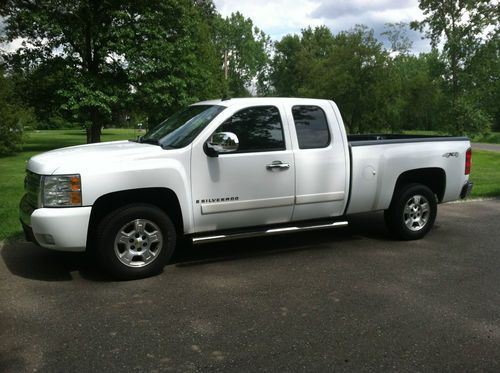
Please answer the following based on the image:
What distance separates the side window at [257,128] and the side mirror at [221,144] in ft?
0.83

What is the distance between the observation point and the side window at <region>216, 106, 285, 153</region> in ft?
17.9

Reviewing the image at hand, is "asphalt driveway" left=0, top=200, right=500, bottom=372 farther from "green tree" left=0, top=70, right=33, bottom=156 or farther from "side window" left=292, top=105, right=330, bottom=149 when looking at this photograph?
"green tree" left=0, top=70, right=33, bottom=156

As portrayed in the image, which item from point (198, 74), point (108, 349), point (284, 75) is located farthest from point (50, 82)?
point (284, 75)

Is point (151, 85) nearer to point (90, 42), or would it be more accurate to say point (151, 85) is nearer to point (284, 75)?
point (90, 42)

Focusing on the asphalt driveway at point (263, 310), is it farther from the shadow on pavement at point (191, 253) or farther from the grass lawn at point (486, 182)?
the grass lawn at point (486, 182)

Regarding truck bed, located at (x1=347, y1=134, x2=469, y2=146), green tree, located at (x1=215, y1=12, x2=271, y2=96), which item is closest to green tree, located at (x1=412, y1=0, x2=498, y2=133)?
truck bed, located at (x1=347, y1=134, x2=469, y2=146)

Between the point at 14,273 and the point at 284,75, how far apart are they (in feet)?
246

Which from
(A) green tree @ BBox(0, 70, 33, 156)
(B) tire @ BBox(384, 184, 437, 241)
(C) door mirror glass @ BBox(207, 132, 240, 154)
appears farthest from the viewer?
(A) green tree @ BBox(0, 70, 33, 156)

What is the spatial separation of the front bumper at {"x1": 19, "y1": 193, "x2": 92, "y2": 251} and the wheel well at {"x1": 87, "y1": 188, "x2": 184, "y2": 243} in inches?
7.1

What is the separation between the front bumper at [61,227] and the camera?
4598 mm

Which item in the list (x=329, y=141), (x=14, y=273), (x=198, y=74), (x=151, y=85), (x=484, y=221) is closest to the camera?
(x=14, y=273)

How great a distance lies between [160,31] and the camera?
23953 mm

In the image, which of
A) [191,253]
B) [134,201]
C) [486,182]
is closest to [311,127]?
[191,253]

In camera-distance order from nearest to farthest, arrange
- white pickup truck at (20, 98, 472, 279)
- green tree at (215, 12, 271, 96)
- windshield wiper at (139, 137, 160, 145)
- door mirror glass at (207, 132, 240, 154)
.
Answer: white pickup truck at (20, 98, 472, 279), door mirror glass at (207, 132, 240, 154), windshield wiper at (139, 137, 160, 145), green tree at (215, 12, 271, 96)
